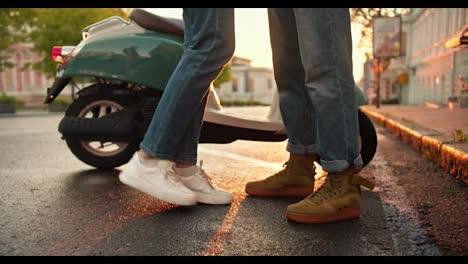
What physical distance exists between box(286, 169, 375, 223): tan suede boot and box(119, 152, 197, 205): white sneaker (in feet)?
1.66

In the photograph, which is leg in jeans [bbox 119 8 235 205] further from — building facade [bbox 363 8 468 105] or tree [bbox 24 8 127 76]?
tree [bbox 24 8 127 76]

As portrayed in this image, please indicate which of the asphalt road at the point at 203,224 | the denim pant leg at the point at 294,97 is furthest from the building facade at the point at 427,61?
the asphalt road at the point at 203,224

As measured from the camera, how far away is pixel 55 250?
169 centimetres

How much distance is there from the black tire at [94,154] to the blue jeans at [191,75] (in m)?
1.37

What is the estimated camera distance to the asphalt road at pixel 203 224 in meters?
1.70

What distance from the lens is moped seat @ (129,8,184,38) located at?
3427 mm

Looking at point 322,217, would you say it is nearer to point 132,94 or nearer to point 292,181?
point 292,181

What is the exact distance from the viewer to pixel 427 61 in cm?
2722

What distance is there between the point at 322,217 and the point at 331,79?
23.8 inches

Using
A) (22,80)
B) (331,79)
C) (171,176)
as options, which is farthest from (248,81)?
(331,79)

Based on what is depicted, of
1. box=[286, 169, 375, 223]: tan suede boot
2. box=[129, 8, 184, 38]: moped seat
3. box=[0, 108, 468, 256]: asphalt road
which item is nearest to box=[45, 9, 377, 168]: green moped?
box=[129, 8, 184, 38]: moped seat

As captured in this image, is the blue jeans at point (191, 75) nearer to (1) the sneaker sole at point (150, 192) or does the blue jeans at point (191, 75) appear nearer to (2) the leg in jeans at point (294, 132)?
(1) the sneaker sole at point (150, 192)
